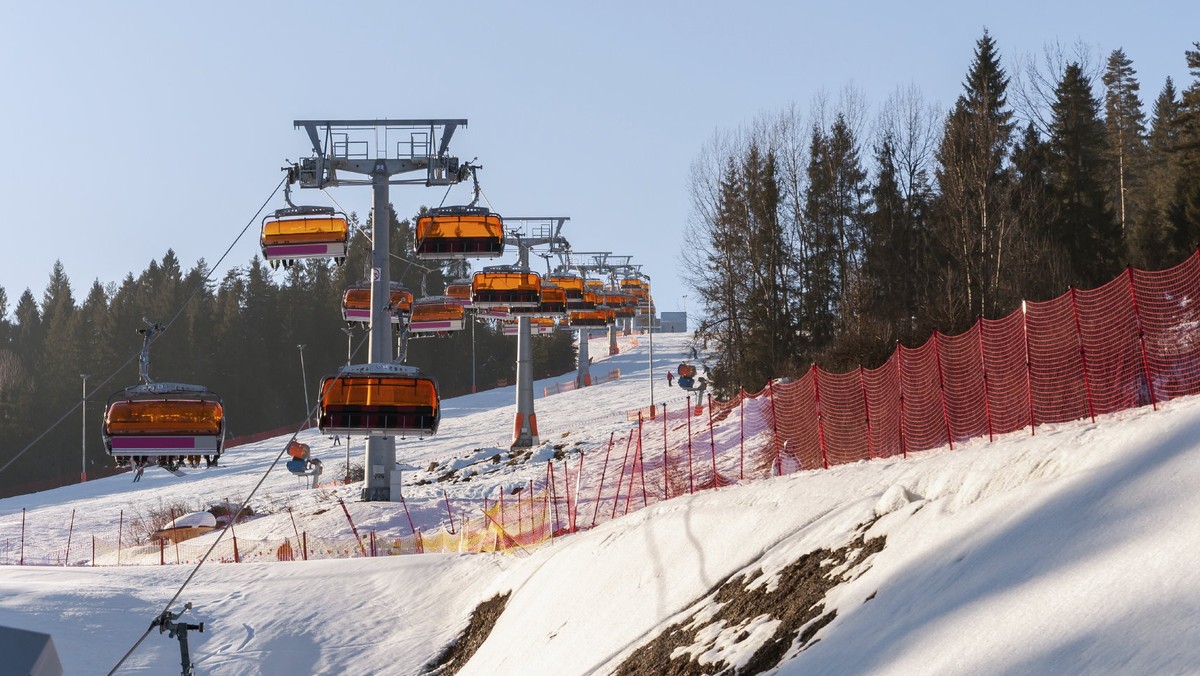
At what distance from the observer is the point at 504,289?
1414 inches

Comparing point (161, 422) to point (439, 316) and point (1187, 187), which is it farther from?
point (1187, 187)

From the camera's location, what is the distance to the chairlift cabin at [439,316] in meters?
43.4

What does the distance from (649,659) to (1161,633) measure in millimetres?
7073

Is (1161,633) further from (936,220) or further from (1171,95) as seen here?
(1171,95)

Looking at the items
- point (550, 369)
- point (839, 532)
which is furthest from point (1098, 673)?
point (550, 369)

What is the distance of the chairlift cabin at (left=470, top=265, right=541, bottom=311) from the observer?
117ft

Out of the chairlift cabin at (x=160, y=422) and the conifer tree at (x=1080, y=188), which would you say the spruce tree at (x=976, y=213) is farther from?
the chairlift cabin at (x=160, y=422)

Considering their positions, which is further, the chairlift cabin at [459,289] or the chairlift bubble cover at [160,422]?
the chairlift cabin at [459,289]

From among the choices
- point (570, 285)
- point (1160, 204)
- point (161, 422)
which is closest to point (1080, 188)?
point (1160, 204)

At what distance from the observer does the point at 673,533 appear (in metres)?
19.8

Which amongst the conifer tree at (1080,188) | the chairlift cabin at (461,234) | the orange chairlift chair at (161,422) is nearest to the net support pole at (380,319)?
the chairlift cabin at (461,234)

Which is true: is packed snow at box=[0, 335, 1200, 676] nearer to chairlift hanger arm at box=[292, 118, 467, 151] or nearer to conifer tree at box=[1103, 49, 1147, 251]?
chairlift hanger arm at box=[292, 118, 467, 151]

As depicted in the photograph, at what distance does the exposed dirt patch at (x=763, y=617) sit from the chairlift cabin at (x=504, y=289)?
20.2 metres

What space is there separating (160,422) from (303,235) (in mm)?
8060
